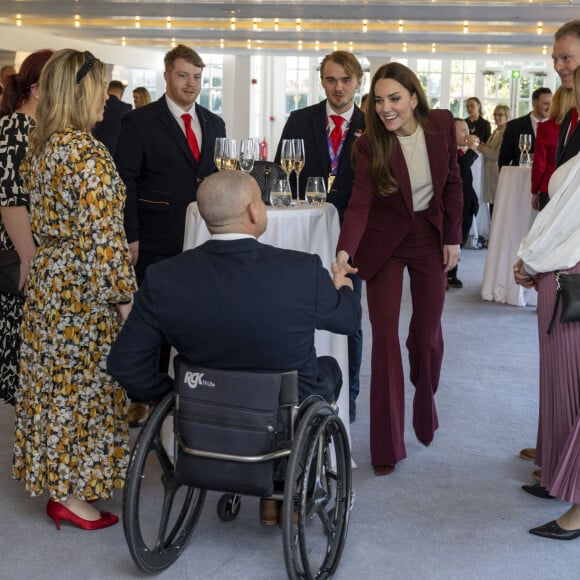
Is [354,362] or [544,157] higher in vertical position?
[544,157]

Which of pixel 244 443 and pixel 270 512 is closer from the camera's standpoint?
pixel 244 443

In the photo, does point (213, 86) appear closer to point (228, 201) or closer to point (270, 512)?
point (270, 512)

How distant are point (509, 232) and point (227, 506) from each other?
497 centimetres

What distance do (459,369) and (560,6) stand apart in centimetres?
1107

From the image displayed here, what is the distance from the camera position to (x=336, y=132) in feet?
15.2

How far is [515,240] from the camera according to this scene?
25.6ft

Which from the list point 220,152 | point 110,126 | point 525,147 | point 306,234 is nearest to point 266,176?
point 220,152

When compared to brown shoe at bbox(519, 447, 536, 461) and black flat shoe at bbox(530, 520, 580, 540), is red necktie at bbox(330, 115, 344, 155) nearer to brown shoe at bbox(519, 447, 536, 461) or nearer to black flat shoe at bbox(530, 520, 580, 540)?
brown shoe at bbox(519, 447, 536, 461)

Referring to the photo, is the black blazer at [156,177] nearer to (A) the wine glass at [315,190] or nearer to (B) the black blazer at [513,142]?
(A) the wine glass at [315,190]

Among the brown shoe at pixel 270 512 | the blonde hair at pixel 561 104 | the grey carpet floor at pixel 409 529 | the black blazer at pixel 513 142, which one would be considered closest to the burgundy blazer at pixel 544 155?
the blonde hair at pixel 561 104

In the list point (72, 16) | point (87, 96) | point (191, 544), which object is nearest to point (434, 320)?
point (191, 544)

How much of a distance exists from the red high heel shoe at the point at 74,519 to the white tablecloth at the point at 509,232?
501cm

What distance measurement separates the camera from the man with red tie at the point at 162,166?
174 inches

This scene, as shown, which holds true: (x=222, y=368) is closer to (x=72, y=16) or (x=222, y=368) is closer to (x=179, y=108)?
(x=179, y=108)
